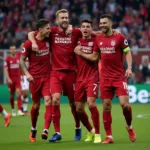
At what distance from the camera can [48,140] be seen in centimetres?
1354

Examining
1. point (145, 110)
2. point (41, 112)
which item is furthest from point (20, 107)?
point (145, 110)

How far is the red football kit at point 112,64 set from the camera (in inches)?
504

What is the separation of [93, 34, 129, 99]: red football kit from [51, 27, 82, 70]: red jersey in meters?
0.65

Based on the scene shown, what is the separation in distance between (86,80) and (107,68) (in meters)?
0.51

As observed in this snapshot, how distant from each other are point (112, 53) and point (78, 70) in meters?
0.87

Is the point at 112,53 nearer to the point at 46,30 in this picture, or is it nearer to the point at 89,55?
the point at 89,55

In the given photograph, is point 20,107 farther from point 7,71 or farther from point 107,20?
point 107,20

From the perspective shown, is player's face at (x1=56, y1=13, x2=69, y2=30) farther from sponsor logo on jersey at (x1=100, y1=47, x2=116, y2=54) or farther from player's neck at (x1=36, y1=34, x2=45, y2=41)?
sponsor logo on jersey at (x1=100, y1=47, x2=116, y2=54)

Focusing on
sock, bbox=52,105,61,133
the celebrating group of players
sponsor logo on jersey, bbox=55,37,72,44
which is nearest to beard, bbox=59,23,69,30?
the celebrating group of players

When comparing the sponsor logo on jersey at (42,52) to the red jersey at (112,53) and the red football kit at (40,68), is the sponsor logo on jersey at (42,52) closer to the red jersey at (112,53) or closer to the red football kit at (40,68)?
the red football kit at (40,68)

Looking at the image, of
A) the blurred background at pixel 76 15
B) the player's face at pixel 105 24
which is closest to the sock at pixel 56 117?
the player's face at pixel 105 24

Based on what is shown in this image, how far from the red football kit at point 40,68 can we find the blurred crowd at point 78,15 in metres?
15.8

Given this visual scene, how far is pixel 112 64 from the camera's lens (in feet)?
42.3

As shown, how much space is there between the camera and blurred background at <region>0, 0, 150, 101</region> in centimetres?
2989
